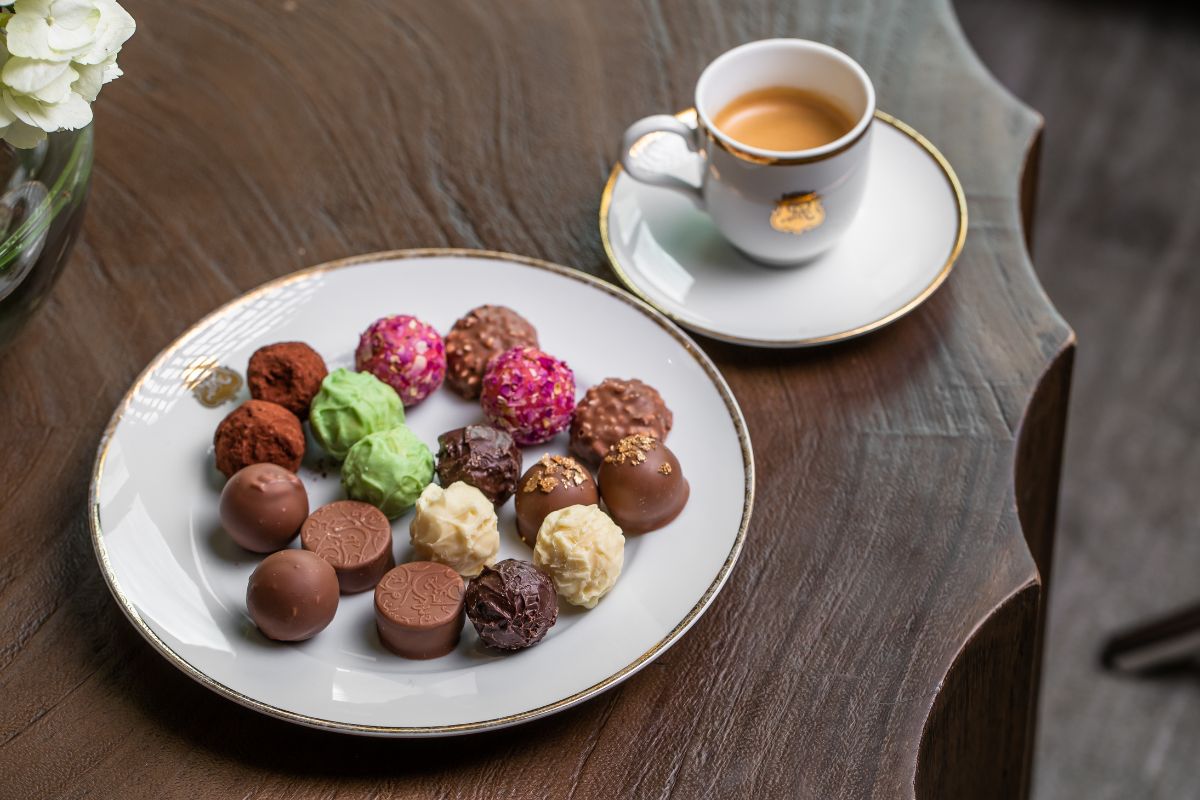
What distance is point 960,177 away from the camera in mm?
1314

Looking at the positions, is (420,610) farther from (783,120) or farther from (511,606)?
(783,120)

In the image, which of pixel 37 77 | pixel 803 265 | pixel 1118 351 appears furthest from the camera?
pixel 1118 351

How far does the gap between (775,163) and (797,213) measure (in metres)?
0.06

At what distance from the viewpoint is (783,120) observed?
1241 mm

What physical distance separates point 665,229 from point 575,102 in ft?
0.75

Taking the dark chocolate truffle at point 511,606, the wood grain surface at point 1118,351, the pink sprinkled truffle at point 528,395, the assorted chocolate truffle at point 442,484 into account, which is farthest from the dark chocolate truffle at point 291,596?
the wood grain surface at point 1118,351

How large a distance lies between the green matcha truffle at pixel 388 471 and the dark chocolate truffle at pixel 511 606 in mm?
118

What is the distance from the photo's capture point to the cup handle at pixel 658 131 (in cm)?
120

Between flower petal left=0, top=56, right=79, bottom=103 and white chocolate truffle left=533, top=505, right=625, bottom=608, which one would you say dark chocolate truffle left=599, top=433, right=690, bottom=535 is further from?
flower petal left=0, top=56, right=79, bottom=103

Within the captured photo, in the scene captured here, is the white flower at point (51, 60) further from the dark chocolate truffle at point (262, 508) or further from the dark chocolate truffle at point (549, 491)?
the dark chocolate truffle at point (549, 491)

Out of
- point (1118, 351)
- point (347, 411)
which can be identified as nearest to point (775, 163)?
point (347, 411)

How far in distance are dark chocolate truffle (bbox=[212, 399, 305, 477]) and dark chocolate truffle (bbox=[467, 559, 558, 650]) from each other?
8.6 inches

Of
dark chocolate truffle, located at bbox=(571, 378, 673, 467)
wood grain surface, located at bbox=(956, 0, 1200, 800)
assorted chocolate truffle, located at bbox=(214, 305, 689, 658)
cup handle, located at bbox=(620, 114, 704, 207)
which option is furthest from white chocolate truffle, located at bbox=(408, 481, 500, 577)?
wood grain surface, located at bbox=(956, 0, 1200, 800)

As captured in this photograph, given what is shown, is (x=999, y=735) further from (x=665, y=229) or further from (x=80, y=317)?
(x=80, y=317)
